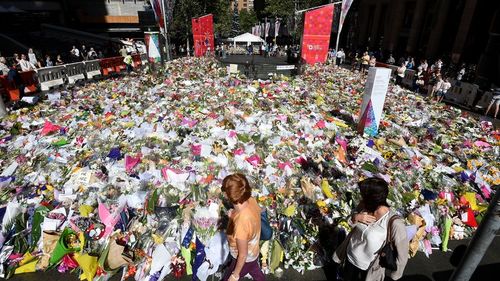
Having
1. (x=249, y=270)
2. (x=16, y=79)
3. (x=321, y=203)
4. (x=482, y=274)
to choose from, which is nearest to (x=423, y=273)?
(x=482, y=274)

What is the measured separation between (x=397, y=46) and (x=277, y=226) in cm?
3209

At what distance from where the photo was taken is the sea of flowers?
364cm

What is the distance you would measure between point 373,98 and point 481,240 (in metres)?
4.96

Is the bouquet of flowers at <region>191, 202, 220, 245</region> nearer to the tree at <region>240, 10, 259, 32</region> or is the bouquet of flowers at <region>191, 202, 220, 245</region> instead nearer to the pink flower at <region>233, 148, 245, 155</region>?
the pink flower at <region>233, 148, 245, 155</region>

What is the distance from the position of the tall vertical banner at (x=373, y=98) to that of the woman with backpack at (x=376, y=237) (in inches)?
185

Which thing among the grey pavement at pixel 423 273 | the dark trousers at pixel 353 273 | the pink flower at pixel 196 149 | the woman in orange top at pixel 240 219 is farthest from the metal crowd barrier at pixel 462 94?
the woman in orange top at pixel 240 219

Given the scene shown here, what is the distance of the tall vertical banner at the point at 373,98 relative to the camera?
6.32m

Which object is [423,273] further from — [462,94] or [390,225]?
[462,94]

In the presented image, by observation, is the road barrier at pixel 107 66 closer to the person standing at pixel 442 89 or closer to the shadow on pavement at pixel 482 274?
the person standing at pixel 442 89

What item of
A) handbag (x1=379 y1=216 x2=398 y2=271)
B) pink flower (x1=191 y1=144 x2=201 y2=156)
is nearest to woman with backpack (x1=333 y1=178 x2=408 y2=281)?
handbag (x1=379 y1=216 x2=398 y2=271)

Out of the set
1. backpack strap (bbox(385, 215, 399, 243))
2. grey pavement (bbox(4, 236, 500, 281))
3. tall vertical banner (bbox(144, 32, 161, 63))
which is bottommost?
grey pavement (bbox(4, 236, 500, 281))

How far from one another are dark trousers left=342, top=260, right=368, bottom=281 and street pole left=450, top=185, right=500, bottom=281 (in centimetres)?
70

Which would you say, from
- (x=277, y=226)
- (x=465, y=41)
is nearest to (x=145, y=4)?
(x=465, y=41)

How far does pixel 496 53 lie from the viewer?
10430 mm
